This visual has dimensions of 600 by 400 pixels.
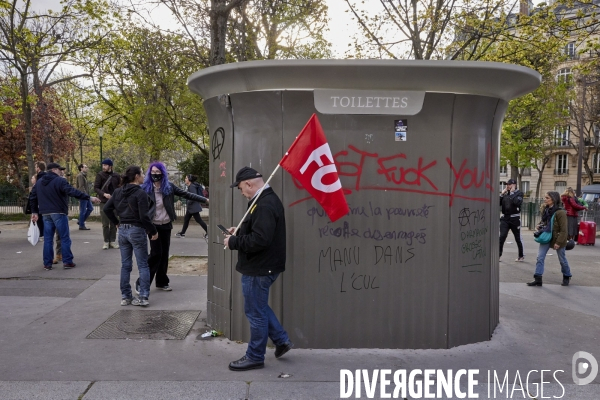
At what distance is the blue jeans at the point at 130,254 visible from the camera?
21.1ft

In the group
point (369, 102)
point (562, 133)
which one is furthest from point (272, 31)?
point (562, 133)

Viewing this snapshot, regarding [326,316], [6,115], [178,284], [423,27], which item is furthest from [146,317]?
[6,115]

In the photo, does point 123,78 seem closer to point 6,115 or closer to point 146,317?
point 6,115

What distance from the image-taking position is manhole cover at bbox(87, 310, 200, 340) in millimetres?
5344

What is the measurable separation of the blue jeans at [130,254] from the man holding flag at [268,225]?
2299mm

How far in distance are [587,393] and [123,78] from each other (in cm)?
1780

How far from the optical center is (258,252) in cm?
437

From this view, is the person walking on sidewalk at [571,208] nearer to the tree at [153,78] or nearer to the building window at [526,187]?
the tree at [153,78]

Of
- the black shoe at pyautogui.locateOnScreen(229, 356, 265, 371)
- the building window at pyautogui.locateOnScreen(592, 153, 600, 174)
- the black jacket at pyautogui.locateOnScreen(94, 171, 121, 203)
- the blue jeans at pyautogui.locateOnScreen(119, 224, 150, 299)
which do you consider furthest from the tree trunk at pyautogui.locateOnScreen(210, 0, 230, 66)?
the building window at pyautogui.locateOnScreen(592, 153, 600, 174)

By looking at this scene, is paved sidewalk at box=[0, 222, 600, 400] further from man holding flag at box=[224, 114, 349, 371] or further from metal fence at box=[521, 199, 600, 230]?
metal fence at box=[521, 199, 600, 230]

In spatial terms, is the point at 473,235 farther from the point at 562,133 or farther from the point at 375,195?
the point at 562,133

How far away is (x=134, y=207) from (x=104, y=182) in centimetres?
420

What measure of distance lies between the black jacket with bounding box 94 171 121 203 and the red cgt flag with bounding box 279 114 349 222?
19.8 ft

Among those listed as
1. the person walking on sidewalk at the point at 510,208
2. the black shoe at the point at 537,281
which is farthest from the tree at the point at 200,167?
the black shoe at the point at 537,281
